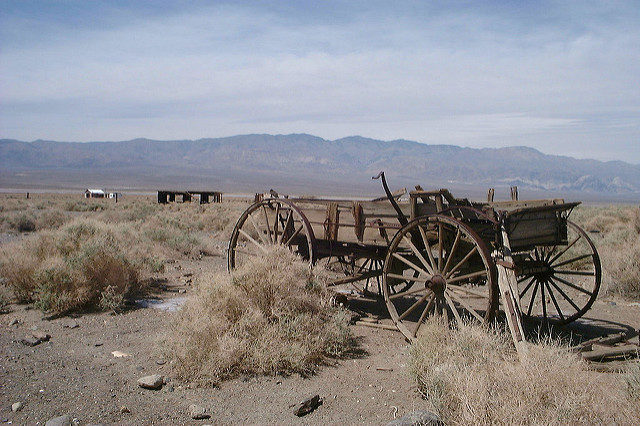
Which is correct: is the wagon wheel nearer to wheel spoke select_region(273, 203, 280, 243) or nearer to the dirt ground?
the dirt ground

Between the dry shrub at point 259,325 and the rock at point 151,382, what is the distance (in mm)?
200

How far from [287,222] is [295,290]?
161cm

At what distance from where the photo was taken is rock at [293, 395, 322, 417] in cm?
419

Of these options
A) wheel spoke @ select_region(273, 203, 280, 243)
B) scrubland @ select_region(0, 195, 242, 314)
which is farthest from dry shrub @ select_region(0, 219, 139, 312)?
wheel spoke @ select_region(273, 203, 280, 243)

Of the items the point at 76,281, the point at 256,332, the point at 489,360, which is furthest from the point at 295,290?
the point at 76,281

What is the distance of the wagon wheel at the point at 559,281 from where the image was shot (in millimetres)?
6449

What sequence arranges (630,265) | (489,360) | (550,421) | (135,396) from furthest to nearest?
(630,265) < (135,396) < (489,360) < (550,421)

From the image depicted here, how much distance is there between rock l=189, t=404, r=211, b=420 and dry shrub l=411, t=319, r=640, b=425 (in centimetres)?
177

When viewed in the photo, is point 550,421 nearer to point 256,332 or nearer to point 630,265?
point 256,332

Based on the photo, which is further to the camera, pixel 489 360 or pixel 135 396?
pixel 135 396

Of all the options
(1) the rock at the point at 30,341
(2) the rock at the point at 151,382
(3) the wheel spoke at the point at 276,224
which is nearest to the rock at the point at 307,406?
(2) the rock at the point at 151,382

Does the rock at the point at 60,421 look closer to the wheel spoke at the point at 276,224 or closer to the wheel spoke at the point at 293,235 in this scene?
the wheel spoke at the point at 293,235

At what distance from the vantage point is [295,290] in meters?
5.97

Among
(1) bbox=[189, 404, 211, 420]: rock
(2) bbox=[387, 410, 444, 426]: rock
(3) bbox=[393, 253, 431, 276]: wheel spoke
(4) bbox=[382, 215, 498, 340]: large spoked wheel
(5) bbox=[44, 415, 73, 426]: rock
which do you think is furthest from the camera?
(3) bbox=[393, 253, 431, 276]: wheel spoke
